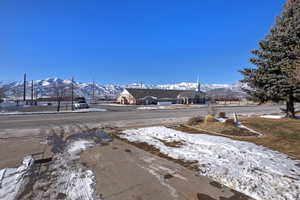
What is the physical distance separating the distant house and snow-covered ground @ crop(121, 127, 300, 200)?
1596 inches

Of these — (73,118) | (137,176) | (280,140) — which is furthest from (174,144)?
(73,118)

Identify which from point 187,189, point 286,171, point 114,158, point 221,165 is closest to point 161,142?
point 114,158

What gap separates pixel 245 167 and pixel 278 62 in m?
9.68

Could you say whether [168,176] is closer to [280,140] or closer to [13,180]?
[13,180]

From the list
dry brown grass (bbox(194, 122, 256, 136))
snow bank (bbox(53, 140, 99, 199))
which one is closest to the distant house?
dry brown grass (bbox(194, 122, 256, 136))

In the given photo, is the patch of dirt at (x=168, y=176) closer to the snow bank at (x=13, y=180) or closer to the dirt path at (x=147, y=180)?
the dirt path at (x=147, y=180)

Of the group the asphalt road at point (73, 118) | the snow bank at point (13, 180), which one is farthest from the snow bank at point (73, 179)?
the asphalt road at point (73, 118)

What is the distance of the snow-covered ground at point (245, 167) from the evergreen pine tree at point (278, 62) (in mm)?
7143

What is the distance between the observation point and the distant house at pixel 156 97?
153 ft

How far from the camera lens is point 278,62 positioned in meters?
9.95

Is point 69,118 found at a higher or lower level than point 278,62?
→ lower

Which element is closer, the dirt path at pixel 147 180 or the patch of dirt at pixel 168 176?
the dirt path at pixel 147 180

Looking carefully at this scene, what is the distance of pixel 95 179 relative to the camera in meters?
3.18

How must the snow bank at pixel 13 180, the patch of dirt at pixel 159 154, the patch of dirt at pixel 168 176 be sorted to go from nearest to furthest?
the snow bank at pixel 13 180 < the patch of dirt at pixel 168 176 < the patch of dirt at pixel 159 154
